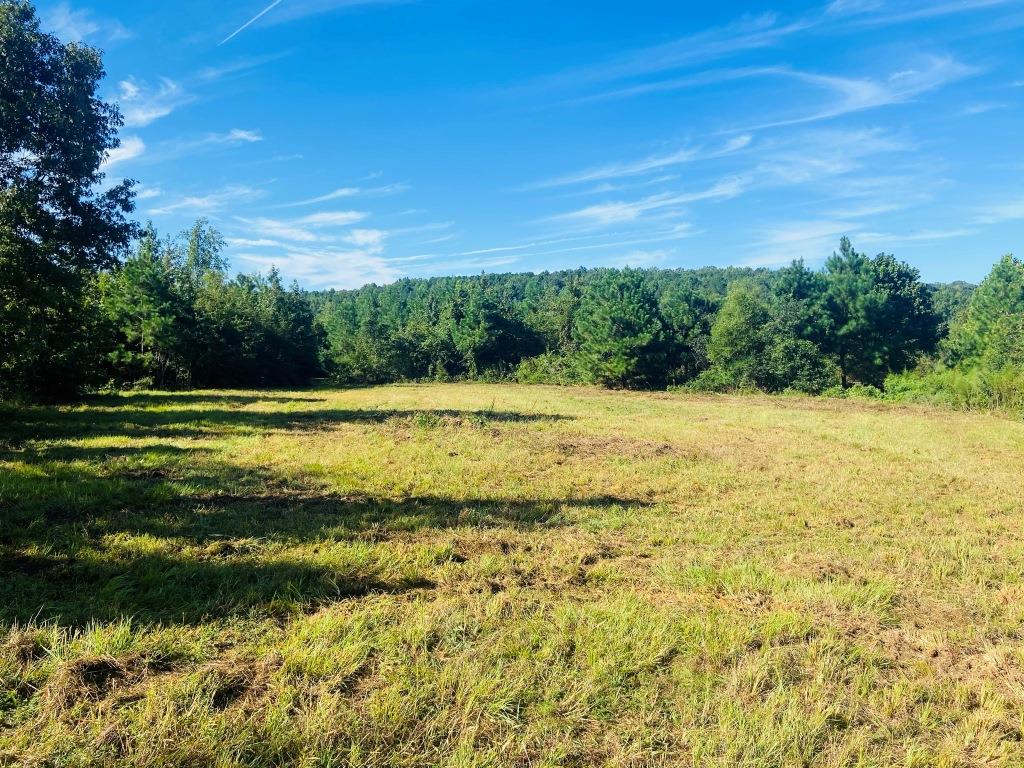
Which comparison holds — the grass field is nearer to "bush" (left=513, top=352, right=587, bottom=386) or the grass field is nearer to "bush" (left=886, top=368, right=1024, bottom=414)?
"bush" (left=886, top=368, right=1024, bottom=414)

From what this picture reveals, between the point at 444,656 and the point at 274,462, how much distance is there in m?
8.46

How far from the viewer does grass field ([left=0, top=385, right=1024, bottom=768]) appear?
3230 millimetres

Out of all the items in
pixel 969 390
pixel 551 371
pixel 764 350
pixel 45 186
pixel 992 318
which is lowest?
pixel 969 390

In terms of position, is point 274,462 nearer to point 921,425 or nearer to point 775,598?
point 775,598

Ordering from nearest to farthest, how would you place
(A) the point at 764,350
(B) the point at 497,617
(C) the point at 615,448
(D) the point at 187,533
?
(B) the point at 497,617, (D) the point at 187,533, (C) the point at 615,448, (A) the point at 764,350

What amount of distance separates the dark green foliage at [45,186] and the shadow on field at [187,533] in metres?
6.14

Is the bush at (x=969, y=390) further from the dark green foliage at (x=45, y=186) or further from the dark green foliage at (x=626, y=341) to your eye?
the dark green foliage at (x=45, y=186)

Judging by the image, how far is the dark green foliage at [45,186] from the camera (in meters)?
14.6

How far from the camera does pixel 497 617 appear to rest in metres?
4.75

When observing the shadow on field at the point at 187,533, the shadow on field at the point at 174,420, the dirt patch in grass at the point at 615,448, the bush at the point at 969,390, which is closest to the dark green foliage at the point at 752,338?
the bush at the point at 969,390

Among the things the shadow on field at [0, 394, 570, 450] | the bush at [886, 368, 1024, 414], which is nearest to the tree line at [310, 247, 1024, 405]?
the bush at [886, 368, 1024, 414]

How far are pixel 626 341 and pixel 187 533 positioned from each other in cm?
4265

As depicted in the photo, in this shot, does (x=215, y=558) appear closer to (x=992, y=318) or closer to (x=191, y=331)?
(x=191, y=331)

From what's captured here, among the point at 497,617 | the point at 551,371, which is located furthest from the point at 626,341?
the point at 497,617
